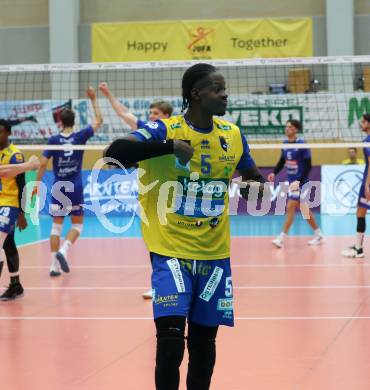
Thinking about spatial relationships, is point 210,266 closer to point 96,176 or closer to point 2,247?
point 2,247

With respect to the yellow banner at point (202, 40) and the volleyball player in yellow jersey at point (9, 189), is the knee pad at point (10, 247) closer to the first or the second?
the volleyball player in yellow jersey at point (9, 189)

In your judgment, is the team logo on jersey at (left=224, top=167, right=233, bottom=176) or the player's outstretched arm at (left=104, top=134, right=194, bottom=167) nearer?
the player's outstretched arm at (left=104, top=134, right=194, bottom=167)

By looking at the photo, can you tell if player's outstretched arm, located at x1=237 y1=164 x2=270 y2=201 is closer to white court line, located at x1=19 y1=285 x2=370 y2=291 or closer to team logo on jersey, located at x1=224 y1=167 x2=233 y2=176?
team logo on jersey, located at x1=224 y1=167 x2=233 y2=176

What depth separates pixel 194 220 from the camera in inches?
183

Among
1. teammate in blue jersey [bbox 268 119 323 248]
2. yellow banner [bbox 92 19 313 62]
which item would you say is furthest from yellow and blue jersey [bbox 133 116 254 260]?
yellow banner [bbox 92 19 313 62]

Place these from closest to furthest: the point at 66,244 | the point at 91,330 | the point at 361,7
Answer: the point at 91,330 → the point at 66,244 → the point at 361,7

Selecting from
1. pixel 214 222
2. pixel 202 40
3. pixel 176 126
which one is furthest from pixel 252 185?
pixel 202 40

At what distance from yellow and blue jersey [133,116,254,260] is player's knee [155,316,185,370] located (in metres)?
0.35

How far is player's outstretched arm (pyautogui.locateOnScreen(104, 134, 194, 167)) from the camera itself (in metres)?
4.38

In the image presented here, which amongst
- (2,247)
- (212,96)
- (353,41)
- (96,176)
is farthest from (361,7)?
(212,96)

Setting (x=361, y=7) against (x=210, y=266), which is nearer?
(x=210, y=266)

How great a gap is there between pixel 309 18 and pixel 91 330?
20491 mm

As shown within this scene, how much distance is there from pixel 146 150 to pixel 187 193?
0.40m

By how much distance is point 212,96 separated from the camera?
4.64 m
